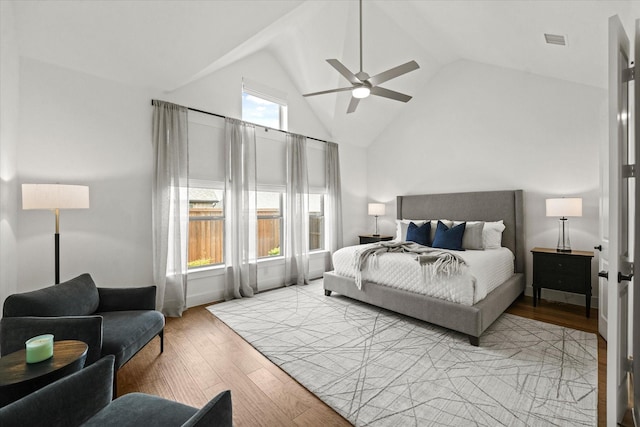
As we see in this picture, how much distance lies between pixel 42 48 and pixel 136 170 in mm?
1356

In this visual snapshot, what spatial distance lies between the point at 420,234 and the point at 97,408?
418 cm

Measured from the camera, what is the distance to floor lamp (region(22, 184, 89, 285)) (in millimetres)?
2244

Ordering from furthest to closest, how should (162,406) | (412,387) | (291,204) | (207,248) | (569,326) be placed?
(291,204) < (207,248) < (569,326) < (412,387) < (162,406)

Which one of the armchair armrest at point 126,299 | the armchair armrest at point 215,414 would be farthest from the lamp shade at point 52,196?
the armchair armrest at point 215,414

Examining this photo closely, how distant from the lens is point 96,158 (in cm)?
312

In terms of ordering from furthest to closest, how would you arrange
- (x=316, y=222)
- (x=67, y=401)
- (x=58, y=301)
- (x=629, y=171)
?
(x=316, y=222) → (x=58, y=301) → (x=629, y=171) → (x=67, y=401)

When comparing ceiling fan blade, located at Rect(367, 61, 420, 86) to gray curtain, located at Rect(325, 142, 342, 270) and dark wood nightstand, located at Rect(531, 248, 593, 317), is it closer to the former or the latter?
gray curtain, located at Rect(325, 142, 342, 270)

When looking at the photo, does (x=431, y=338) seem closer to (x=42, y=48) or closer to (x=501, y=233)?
(x=501, y=233)

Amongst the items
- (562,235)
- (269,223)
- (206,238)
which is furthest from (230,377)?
(562,235)

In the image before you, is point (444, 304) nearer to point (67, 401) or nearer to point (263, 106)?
point (67, 401)

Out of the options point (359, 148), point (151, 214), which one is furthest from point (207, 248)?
point (359, 148)

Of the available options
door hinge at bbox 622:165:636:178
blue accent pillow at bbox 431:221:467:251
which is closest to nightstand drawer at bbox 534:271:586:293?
blue accent pillow at bbox 431:221:467:251

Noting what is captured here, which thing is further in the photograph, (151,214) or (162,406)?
(151,214)

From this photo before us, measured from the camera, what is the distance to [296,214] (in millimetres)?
4980
